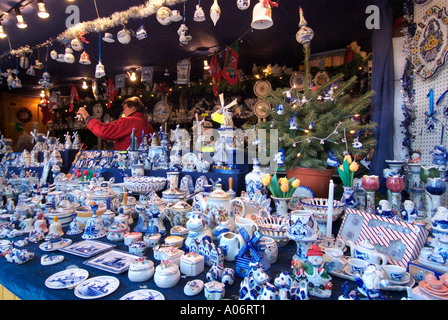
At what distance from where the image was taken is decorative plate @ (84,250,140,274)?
1.24 meters

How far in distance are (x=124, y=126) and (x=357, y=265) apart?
3.13 m

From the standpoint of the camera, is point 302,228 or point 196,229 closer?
point 302,228

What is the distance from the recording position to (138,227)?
1.82 meters


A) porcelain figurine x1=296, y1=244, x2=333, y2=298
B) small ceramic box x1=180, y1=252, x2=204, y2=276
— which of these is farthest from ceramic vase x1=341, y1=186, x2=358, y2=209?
small ceramic box x1=180, y1=252, x2=204, y2=276

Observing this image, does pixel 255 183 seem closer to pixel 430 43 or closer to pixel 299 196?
pixel 299 196

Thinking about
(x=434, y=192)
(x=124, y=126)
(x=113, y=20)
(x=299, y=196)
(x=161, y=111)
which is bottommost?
(x=299, y=196)

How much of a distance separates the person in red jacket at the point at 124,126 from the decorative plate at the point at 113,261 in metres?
2.11

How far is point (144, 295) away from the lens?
1.01 m

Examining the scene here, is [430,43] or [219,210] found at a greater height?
[430,43]

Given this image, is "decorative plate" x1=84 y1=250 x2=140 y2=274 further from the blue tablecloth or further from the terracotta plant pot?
the terracotta plant pot

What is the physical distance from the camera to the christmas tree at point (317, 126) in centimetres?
200

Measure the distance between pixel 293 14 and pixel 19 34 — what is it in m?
4.71

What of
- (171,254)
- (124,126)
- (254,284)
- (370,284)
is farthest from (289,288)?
(124,126)
